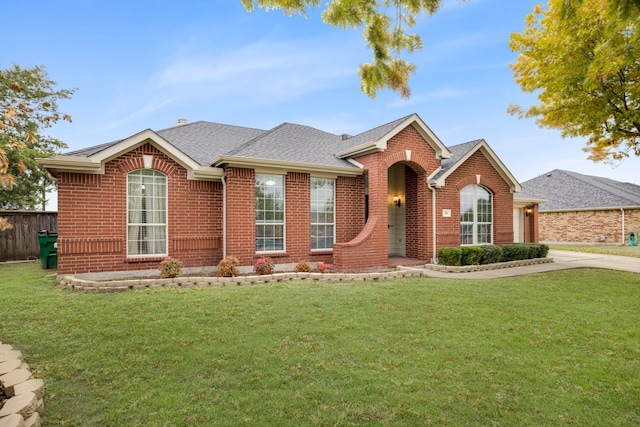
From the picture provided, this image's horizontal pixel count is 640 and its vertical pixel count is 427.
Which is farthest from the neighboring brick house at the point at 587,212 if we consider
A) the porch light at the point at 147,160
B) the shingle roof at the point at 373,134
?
the porch light at the point at 147,160

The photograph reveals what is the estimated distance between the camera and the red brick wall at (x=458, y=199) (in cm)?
1270

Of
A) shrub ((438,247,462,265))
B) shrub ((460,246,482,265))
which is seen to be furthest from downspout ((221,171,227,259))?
shrub ((460,246,482,265))

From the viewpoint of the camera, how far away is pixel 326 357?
13.4 feet

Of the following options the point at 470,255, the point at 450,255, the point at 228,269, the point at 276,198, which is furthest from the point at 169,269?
the point at 470,255

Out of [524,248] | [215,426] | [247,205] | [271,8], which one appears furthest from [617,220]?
[215,426]

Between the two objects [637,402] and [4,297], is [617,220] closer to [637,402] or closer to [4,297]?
[637,402]

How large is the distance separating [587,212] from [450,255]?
68.7ft

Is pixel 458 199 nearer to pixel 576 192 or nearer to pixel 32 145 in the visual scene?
pixel 576 192

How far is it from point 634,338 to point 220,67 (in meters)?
16.0

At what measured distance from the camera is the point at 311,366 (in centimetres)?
385

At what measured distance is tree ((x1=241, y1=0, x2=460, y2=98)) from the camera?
203 inches

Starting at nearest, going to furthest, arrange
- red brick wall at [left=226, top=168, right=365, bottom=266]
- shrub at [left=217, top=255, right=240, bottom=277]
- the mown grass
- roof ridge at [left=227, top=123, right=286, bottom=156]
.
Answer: shrub at [left=217, top=255, right=240, bottom=277] < red brick wall at [left=226, top=168, right=365, bottom=266] < roof ridge at [left=227, top=123, right=286, bottom=156] < the mown grass

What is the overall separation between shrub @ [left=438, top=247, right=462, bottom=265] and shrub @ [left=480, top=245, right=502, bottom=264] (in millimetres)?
1071

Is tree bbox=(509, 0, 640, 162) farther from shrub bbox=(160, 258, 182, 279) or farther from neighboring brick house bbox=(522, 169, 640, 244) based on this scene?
neighboring brick house bbox=(522, 169, 640, 244)
